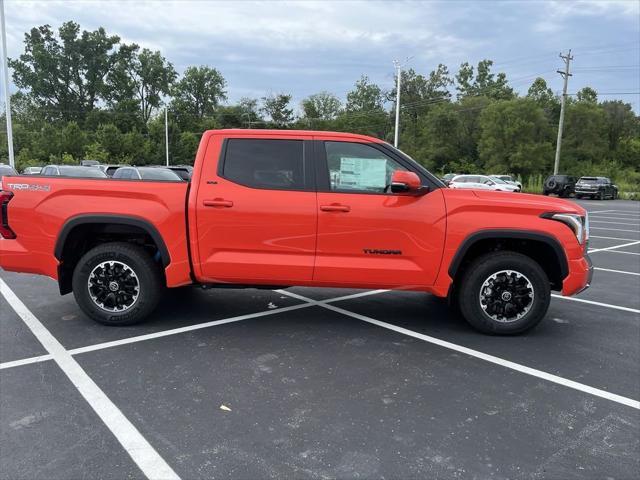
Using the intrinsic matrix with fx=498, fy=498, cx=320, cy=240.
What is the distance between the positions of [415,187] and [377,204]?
0.38 metres

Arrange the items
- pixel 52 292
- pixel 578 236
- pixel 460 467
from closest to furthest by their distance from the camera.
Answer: pixel 460 467
pixel 578 236
pixel 52 292

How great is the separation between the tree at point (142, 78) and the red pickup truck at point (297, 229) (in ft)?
240

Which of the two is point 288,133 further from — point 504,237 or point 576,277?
point 576,277

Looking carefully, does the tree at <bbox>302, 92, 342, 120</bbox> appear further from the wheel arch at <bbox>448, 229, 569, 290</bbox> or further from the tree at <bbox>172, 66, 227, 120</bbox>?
the wheel arch at <bbox>448, 229, 569, 290</bbox>

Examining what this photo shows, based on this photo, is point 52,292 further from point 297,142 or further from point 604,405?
point 604,405

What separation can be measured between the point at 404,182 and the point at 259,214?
53.6 inches

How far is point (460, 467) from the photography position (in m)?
2.75

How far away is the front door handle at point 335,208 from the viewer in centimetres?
462

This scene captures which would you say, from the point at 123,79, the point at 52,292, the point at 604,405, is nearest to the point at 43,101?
the point at 123,79

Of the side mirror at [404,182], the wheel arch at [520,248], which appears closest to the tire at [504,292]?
the wheel arch at [520,248]

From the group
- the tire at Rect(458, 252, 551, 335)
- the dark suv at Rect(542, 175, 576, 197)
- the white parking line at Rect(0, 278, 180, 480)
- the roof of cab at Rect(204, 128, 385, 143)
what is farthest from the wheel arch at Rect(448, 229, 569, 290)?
the dark suv at Rect(542, 175, 576, 197)

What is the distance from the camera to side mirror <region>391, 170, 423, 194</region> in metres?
4.45

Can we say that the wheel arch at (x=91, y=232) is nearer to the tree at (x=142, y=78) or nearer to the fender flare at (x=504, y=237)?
the fender flare at (x=504, y=237)

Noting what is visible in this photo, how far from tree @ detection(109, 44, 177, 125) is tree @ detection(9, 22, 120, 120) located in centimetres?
145
